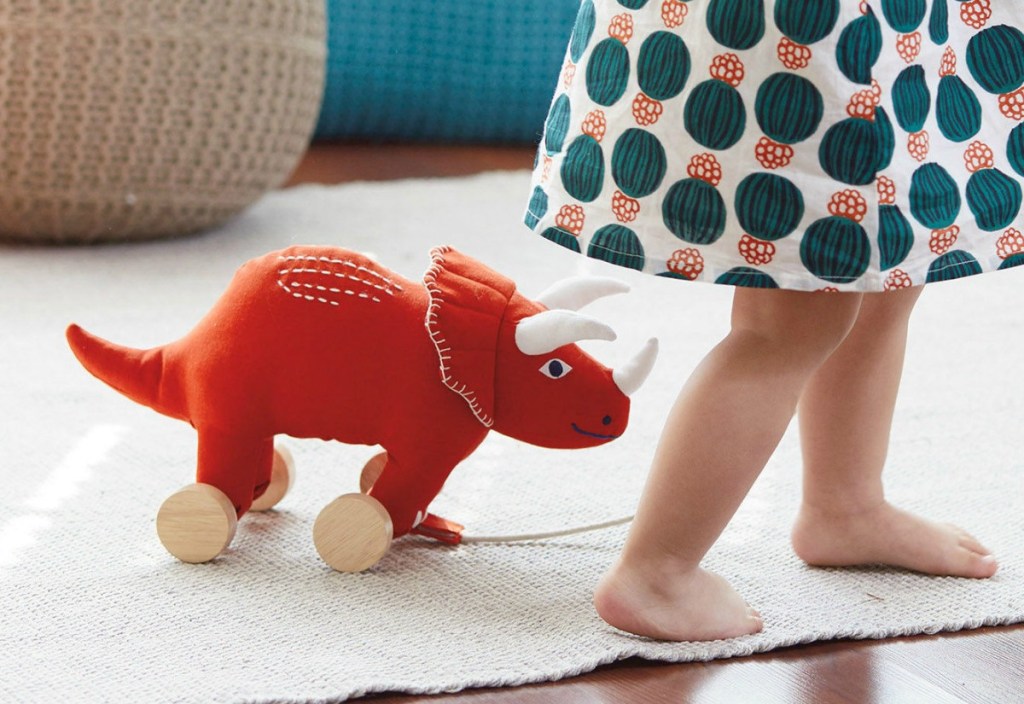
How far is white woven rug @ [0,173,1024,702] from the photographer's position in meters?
0.68

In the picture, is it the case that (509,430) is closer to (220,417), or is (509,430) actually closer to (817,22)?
(220,417)

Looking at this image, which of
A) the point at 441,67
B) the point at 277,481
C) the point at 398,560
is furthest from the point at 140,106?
the point at 441,67

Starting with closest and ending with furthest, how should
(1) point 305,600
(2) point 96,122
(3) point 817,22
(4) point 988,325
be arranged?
(3) point 817,22 < (1) point 305,600 < (4) point 988,325 < (2) point 96,122

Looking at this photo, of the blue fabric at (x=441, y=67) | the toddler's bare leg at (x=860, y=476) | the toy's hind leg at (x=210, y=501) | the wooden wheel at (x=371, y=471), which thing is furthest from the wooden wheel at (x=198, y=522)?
the blue fabric at (x=441, y=67)

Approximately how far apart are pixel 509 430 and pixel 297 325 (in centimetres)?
14

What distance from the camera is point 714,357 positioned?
72 cm

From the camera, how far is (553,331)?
757mm

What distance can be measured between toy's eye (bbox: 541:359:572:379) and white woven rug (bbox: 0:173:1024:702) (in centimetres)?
13

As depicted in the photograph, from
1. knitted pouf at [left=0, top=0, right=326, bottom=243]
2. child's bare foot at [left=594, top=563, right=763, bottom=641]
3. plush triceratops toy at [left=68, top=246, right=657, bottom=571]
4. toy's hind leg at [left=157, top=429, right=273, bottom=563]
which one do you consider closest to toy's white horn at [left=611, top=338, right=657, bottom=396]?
plush triceratops toy at [left=68, top=246, right=657, bottom=571]

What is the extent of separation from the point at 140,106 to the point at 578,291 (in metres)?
0.96

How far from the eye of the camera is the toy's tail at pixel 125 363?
813 mm

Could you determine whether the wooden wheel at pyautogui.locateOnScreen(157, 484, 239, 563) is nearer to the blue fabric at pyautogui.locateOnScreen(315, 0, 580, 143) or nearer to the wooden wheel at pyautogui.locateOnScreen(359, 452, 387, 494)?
the wooden wheel at pyautogui.locateOnScreen(359, 452, 387, 494)

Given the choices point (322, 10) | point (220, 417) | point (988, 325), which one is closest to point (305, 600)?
point (220, 417)

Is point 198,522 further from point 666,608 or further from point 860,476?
point 860,476
